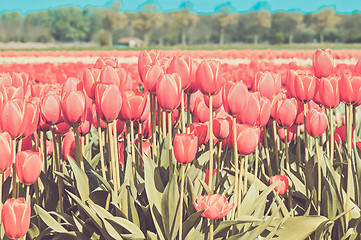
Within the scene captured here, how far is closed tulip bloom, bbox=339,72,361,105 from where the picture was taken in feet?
6.79

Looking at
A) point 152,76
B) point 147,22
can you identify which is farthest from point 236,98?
point 147,22

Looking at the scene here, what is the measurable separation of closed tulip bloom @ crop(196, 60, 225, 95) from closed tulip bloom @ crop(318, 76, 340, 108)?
610 millimetres

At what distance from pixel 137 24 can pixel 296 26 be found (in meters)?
33.2

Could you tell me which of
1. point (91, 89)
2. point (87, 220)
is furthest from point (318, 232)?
point (91, 89)

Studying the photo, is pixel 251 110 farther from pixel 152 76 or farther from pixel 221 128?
pixel 152 76

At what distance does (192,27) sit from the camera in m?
94.6

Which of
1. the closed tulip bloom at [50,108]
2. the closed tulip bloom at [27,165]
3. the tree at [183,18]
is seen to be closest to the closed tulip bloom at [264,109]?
the closed tulip bloom at [50,108]

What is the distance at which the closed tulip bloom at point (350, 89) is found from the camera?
6.79 ft

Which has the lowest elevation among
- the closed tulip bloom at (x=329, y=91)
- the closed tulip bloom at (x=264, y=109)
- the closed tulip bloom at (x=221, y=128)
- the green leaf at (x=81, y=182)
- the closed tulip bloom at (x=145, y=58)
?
the green leaf at (x=81, y=182)

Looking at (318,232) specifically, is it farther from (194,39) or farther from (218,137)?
(194,39)

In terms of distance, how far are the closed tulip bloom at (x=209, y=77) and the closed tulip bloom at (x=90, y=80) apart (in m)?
0.44

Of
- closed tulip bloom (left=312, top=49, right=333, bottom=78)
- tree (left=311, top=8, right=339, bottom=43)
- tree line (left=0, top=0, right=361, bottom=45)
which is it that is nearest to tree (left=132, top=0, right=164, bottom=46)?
tree line (left=0, top=0, right=361, bottom=45)

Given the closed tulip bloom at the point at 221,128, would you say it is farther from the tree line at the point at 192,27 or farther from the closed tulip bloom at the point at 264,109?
the tree line at the point at 192,27

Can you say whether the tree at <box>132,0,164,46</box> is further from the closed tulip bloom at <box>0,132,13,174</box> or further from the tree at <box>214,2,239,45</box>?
the closed tulip bloom at <box>0,132,13,174</box>
